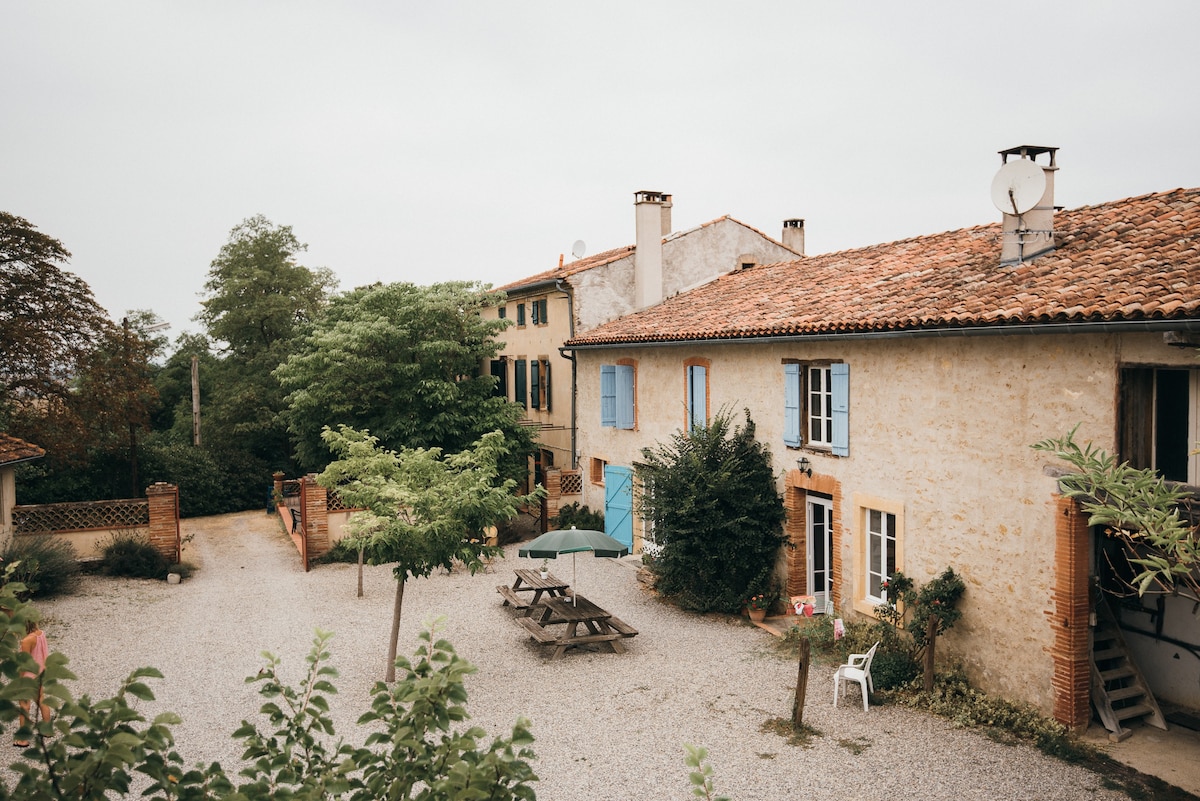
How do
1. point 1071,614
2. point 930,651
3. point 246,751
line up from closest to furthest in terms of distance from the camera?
point 246,751
point 1071,614
point 930,651

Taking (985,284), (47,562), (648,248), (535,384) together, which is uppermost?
(648,248)

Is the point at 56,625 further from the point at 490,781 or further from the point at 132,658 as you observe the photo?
the point at 490,781

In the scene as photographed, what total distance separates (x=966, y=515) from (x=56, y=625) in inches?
539

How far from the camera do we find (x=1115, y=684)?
9898 millimetres

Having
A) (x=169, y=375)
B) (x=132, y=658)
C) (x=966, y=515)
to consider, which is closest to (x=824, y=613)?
(x=966, y=515)

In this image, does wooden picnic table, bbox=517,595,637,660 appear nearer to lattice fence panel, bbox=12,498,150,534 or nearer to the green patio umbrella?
the green patio umbrella

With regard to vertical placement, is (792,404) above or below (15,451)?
above

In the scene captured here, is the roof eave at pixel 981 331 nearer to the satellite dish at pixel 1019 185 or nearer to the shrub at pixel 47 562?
the satellite dish at pixel 1019 185

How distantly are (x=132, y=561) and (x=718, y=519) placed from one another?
11.9 metres

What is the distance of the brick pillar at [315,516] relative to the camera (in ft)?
61.8

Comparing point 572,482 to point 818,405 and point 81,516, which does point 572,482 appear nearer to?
point 818,405

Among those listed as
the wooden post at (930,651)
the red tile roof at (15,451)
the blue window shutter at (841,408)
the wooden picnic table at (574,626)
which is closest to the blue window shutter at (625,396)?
the wooden picnic table at (574,626)

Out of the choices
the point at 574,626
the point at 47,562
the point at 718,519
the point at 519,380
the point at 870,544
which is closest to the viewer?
the point at 870,544

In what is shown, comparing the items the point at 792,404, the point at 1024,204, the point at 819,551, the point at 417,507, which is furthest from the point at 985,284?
the point at 417,507
